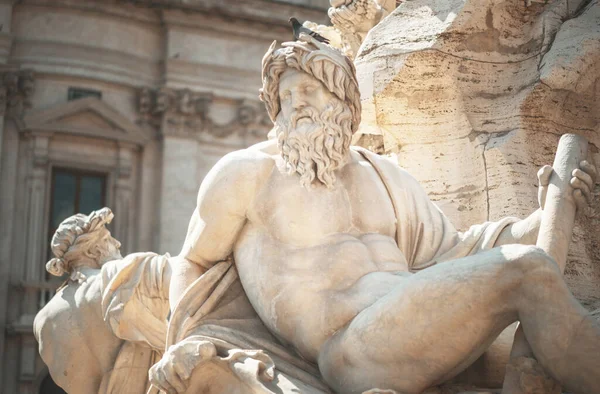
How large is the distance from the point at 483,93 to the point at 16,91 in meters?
12.3

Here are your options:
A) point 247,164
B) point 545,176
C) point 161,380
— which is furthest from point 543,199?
point 161,380

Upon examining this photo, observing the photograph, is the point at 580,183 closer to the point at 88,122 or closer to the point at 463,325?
the point at 463,325

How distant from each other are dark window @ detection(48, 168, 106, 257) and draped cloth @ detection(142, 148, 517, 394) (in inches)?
489

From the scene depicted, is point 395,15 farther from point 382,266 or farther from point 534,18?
point 382,266

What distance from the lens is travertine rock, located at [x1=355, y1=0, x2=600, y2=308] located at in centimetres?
514

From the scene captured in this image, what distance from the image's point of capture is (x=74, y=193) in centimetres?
1662

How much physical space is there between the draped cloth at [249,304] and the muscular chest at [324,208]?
0.27 ft

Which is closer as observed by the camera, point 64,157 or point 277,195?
point 277,195

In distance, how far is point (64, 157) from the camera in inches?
658

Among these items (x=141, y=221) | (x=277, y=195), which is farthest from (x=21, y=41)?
(x=277, y=195)

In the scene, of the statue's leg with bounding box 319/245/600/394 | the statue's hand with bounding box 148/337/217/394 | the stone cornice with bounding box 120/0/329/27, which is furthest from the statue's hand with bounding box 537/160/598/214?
the stone cornice with bounding box 120/0/329/27

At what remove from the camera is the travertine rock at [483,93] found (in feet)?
16.9

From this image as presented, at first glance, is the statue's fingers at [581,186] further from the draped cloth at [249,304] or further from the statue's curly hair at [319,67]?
the statue's curly hair at [319,67]

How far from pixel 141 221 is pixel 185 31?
309cm
